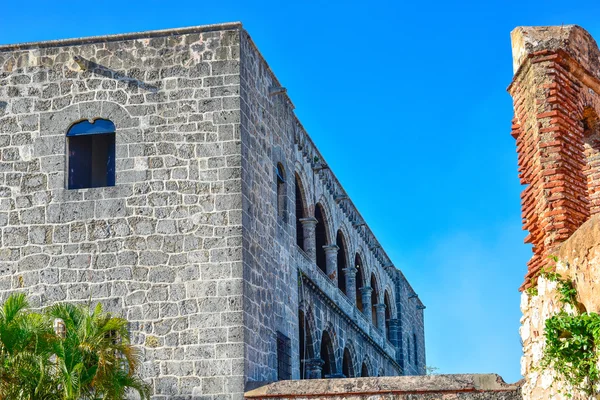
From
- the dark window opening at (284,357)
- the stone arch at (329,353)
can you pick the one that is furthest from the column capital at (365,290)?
the dark window opening at (284,357)

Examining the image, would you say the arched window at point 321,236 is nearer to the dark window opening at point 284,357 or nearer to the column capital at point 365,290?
the column capital at point 365,290

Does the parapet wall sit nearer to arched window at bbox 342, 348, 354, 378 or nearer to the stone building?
the stone building

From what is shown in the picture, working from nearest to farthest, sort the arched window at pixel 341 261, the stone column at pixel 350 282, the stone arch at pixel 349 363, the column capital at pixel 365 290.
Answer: the stone arch at pixel 349 363 < the stone column at pixel 350 282 < the arched window at pixel 341 261 < the column capital at pixel 365 290

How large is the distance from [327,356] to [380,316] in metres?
6.70

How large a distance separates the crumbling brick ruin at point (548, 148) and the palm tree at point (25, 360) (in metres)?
5.42

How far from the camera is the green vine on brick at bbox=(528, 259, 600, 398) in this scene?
8008mm

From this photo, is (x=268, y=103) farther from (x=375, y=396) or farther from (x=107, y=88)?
(x=375, y=396)

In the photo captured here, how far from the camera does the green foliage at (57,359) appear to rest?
11602mm

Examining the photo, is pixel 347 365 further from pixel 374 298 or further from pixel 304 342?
pixel 374 298

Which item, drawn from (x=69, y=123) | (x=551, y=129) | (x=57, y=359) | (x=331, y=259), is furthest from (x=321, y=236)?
(x=551, y=129)

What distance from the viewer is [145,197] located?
14.8m

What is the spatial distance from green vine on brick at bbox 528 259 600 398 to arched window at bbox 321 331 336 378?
12.8m

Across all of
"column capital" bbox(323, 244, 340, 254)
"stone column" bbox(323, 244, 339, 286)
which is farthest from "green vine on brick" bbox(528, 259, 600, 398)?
"column capital" bbox(323, 244, 340, 254)

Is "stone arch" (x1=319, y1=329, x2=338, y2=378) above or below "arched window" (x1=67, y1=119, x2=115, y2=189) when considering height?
below
